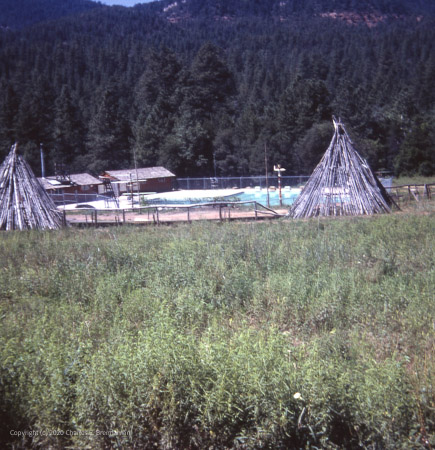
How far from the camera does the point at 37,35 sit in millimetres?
119750

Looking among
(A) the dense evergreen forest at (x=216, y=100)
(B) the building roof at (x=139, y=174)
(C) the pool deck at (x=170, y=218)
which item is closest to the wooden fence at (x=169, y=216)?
(C) the pool deck at (x=170, y=218)

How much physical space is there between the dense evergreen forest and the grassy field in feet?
132

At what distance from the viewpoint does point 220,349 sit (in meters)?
4.11

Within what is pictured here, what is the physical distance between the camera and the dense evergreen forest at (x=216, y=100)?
54.4 metres

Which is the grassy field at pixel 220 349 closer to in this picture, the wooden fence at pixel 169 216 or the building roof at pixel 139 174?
the wooden fence at pixel 169 216

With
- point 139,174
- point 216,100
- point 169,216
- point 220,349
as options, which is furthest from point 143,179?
point 220,349

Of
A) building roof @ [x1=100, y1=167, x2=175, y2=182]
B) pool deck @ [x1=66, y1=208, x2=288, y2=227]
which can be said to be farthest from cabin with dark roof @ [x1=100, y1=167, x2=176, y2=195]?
pool deck @ [x1=66, y1=208, x2=288, y2=227]

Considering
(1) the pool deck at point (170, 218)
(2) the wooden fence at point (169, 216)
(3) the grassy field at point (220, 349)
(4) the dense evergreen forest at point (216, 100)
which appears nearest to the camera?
(3) the grassy field at point (220, 349)

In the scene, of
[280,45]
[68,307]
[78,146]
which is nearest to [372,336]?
[68,307]

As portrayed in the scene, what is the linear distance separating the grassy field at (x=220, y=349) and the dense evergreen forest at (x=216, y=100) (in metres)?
40.3

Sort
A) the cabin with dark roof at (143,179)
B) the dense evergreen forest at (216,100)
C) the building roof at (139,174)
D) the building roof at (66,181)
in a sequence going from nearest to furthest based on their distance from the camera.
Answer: the building roof at (66,181), the cabin with dark roof at (143,179), the building roof at (139,174), the dense evergreen forest at (216,100)

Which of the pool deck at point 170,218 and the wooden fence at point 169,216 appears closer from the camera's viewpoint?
the pool deck at point 170,218

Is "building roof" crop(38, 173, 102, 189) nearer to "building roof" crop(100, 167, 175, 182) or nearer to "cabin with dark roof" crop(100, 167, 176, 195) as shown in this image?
"cabin with dark roof" crop(100, 167, 176, 195)

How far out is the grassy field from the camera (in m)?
3.58
